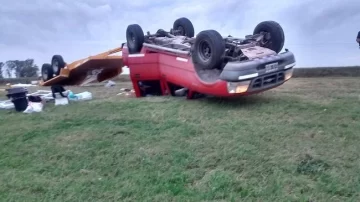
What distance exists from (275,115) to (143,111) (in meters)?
1.60

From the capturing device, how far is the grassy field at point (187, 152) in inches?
114

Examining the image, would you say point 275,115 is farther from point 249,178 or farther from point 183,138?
point 249,178

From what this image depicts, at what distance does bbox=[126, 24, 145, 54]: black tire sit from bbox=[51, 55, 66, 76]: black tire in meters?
2.90

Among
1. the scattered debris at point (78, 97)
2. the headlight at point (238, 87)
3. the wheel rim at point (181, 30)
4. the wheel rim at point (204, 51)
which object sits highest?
the wheel rim at point (181, 30)

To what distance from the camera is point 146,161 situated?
346 centimetres

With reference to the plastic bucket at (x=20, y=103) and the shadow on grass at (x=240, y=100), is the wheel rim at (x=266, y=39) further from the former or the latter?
the plastic bucket at (x=20, y=103)

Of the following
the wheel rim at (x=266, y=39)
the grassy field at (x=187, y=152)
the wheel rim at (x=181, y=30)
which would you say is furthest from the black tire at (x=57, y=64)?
the wheel rim at (x=266, y=39)

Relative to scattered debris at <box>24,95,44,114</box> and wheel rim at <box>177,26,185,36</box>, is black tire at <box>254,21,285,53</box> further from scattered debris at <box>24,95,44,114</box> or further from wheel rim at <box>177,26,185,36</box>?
scattered debris at <box>24,95,44,114</box>

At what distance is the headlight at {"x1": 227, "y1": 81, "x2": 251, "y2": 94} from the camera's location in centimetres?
512

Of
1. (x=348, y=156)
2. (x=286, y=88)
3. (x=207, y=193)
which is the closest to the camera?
(x=207, y=193)

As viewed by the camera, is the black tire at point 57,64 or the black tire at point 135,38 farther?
the black tire at point 57,64

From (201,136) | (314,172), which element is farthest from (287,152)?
(201,136)

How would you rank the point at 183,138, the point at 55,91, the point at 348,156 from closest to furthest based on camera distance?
the point at 348,156 → the point at 183,138 → the point at 55,91

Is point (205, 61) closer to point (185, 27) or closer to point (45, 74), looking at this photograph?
point (185, 27)
